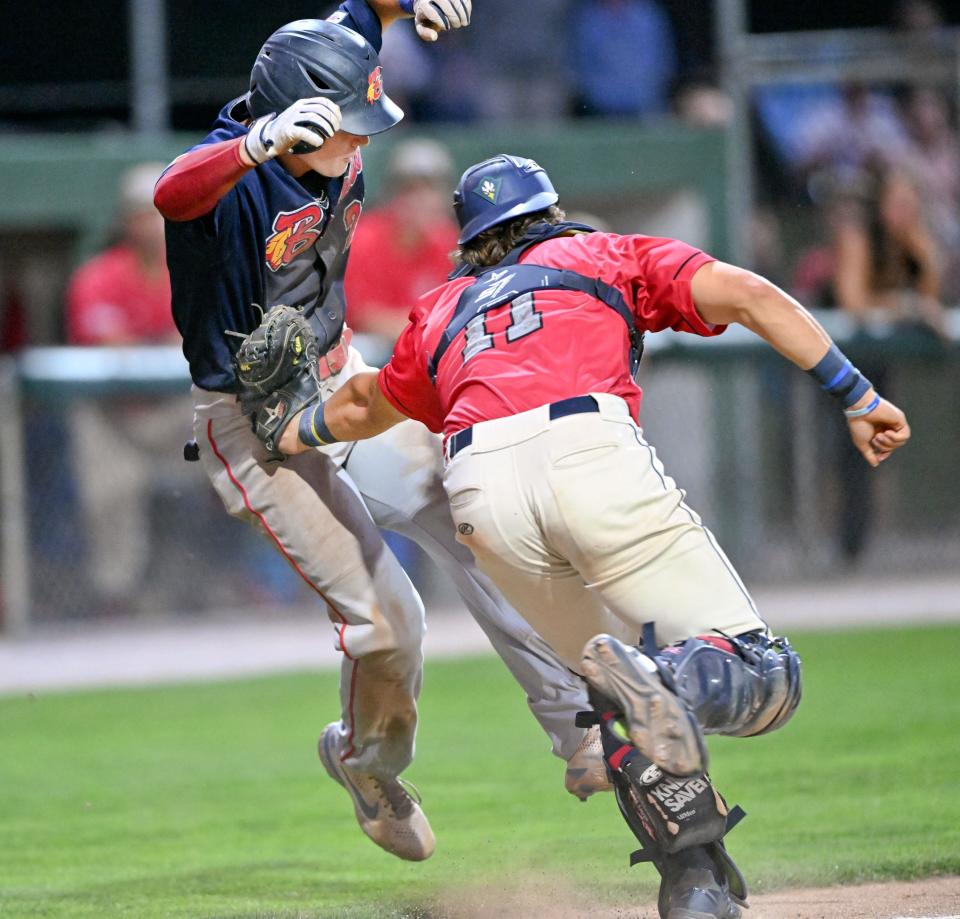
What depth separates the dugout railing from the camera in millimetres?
10211

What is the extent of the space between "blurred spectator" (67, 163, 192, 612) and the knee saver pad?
6455 millimetres

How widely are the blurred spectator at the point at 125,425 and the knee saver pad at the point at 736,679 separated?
21.2 feet

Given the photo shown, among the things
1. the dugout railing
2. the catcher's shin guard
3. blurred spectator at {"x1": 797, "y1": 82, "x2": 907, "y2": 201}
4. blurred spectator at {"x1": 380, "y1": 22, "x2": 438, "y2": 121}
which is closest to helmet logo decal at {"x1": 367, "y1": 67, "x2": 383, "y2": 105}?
the catcher's shin guard

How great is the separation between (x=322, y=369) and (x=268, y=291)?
380mm

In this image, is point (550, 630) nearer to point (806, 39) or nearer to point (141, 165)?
point (141, 165)

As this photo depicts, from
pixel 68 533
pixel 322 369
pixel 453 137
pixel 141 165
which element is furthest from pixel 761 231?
pixel 322 369

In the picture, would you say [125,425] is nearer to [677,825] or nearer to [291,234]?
[291,234]

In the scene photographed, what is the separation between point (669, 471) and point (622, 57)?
3172mm

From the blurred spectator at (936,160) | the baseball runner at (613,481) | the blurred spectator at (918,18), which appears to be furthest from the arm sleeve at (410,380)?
the blurred spectator at (918,18)

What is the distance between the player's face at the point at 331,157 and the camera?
5273 mm

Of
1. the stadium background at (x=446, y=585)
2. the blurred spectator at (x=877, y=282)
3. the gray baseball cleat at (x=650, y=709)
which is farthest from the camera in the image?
the blurred spectator at (x=877, y=282)

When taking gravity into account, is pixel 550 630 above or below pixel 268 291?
below

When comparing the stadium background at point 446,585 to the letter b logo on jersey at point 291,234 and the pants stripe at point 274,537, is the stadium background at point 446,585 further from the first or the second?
the letter b logo on jersey at point 291,234

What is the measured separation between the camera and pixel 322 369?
5.69 metres
